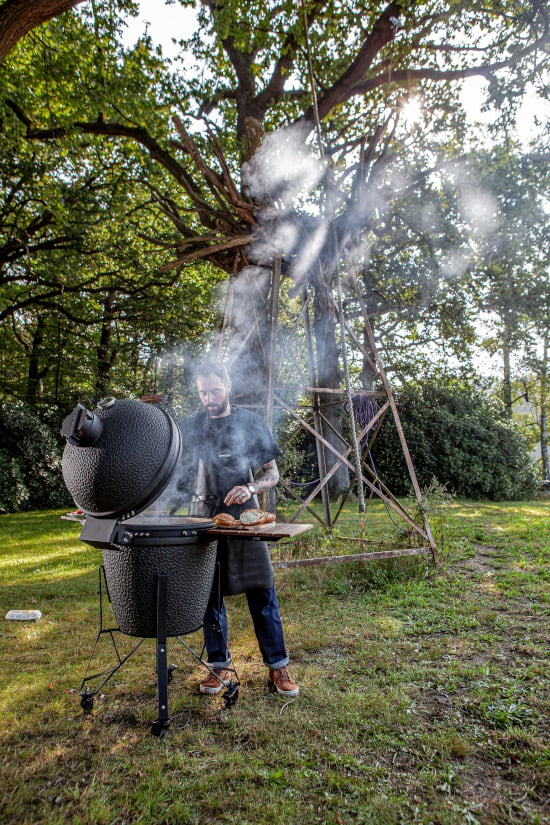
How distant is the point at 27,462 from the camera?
432 inches

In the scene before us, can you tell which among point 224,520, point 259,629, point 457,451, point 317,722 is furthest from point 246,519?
point 457,451

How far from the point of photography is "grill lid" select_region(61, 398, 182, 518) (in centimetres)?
212

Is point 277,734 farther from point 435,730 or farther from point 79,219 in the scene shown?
point 79,219

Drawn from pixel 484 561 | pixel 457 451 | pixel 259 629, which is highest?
pixel 457 451

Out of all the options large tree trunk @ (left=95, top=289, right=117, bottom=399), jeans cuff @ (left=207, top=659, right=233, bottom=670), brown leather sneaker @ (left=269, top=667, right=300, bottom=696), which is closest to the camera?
brown leather sneaker @ (left=269, top=667, right=300, bottom=696)

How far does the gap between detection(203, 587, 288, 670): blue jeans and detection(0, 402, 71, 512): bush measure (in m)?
9.38

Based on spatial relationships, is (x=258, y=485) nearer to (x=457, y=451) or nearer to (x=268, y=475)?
(x=268, y=475)

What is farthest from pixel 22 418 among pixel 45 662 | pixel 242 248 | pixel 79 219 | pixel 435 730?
pixel 435 730

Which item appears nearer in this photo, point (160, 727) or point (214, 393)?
point (160, 727)

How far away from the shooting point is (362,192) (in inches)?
207

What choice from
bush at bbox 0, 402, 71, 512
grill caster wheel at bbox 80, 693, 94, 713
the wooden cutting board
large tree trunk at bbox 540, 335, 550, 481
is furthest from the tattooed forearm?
large tree trunk at bbox 540, 335, 550, 481

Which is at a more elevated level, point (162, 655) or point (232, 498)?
point (232, 498)

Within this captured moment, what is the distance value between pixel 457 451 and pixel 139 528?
441 inches

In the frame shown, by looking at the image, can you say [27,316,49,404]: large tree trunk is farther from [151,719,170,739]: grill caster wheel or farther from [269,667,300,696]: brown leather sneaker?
[151,719,170,739]: grill caster wheel
